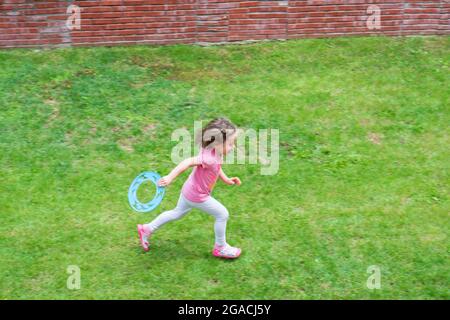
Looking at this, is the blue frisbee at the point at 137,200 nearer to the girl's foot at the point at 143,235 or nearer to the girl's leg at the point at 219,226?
the girl's foot at the point at 143,235

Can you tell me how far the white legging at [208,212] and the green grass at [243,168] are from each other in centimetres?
27

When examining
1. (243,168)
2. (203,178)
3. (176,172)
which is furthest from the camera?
(243,168)

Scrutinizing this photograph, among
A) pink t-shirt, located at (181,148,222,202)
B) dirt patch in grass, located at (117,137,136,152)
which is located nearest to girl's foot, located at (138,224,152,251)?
pink t-shirt, located at (181,148,222,202)

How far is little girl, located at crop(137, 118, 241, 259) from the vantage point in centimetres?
500

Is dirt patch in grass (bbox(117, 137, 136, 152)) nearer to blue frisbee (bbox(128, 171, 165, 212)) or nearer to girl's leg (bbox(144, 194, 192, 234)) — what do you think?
blue frisbee (bbox(128, 171, 165, 212))

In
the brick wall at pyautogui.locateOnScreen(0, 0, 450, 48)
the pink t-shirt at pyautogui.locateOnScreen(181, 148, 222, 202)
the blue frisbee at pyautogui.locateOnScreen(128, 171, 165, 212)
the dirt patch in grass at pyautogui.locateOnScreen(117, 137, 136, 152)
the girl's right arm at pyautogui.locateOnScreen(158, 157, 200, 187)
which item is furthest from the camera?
the brick wall at pyautogui.locateOnScreen(0, 0, 450, 48)

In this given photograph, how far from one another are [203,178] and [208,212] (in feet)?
1.04

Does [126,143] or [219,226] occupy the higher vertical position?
[126,143]

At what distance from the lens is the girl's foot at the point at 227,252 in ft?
17.6

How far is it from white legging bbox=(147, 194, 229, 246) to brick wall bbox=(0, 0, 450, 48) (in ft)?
11.7

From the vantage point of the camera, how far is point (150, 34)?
8250 mm

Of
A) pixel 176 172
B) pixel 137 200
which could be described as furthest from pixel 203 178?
pixel 137 200

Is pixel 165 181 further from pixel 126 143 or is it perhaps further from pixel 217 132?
pixel 126 143

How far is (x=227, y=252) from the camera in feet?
17.6
